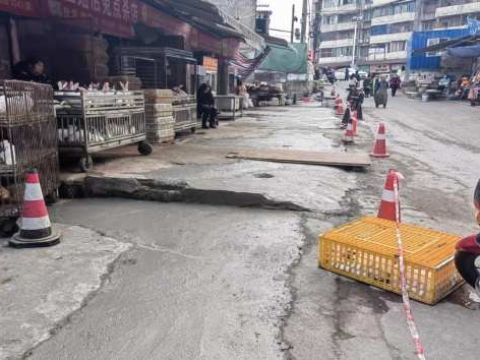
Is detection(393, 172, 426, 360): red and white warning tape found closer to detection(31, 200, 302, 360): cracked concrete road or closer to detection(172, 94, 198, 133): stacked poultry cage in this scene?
detection(31, 200, 302, 360): cracked concrete road

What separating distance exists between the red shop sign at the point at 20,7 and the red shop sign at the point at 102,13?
26cm

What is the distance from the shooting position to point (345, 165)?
8.08m

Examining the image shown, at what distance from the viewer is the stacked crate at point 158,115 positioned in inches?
387

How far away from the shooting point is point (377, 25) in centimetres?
7950

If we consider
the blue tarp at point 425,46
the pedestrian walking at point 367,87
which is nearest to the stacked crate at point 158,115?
the pedestrian walking at point 367,87

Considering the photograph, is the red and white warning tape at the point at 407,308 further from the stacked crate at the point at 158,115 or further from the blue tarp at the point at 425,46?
the blue tarp at the point at 425,46

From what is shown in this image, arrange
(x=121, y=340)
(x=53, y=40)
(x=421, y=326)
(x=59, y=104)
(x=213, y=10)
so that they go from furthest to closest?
(x=213, y=10) → (x=53, y=40) → (x=59, y=104) → (x=421, y=326) → (x=121, y=340)

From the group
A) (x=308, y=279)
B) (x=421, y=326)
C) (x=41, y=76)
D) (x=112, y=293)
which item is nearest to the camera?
(x=421, y=326)

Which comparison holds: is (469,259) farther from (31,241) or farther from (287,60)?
(287,60)

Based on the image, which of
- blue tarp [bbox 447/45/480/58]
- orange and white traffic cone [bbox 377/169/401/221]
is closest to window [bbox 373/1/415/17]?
blue tarp [bbox 447/45/480/58]

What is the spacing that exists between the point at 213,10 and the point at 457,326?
32.3ft

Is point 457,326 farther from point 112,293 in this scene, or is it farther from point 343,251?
point 112,293

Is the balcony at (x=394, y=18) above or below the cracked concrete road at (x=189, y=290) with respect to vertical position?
above

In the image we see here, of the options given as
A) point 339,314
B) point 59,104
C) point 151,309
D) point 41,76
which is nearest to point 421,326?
point 339,314
